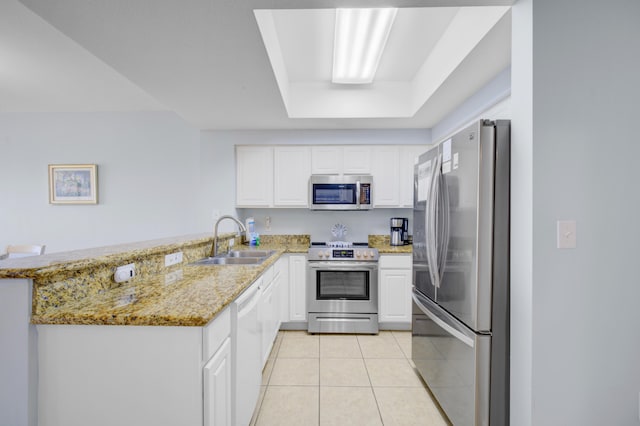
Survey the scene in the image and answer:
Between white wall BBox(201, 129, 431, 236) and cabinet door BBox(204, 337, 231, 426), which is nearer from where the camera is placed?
cabinet door BBox(204, 337, 231, 426)

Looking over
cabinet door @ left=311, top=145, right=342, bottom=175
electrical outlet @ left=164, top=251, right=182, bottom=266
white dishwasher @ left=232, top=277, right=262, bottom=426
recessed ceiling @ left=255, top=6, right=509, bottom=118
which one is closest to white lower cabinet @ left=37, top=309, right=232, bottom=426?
white dishwasher @ left=232, top=277, right=262, bottom=426

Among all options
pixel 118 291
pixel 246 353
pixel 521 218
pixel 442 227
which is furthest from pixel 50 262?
pixel 521 218

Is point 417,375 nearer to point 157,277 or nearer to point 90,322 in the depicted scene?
point 157,277

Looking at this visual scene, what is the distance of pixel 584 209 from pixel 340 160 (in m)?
2.56

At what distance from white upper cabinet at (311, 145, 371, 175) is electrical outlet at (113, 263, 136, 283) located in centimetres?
239

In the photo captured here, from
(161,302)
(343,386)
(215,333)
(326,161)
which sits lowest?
(343,386)

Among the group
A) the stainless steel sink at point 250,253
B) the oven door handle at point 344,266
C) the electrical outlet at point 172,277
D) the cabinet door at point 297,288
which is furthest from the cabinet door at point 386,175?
the electrical outlet at point 172,277

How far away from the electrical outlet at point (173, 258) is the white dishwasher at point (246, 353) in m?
0.61

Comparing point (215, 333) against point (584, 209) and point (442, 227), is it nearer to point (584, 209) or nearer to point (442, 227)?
point (442, 227)

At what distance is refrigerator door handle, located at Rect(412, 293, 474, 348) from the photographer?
1.53m

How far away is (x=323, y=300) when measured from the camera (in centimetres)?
322

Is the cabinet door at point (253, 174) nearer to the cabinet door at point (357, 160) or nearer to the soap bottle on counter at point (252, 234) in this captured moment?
the soap bottle on counter at point (252, 234)

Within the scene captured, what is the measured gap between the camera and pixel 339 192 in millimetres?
3514

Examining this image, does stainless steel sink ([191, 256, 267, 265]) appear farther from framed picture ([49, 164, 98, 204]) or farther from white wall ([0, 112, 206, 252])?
framed picture ([49, 164, 98, 204])
